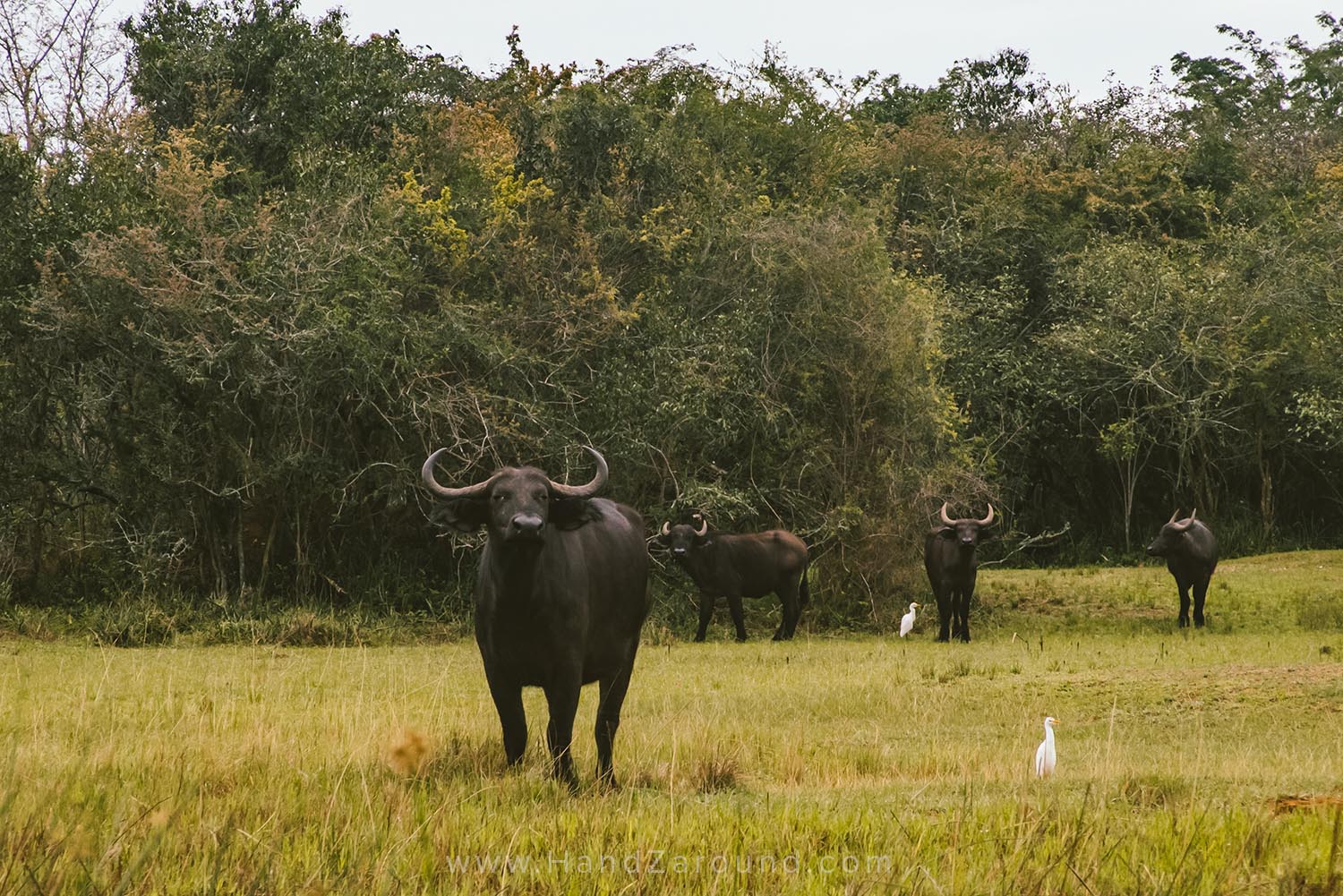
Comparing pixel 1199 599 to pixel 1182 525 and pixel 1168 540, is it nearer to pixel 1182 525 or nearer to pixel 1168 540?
pixel 1168 540

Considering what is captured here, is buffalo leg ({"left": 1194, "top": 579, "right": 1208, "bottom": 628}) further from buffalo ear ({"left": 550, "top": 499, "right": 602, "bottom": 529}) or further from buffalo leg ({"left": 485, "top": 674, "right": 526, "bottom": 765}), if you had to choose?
buffalo leg ({"left": 485, "top": 674, "right": 526, "bottom": 765})

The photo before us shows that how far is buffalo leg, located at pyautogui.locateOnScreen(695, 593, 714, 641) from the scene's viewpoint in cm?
1973

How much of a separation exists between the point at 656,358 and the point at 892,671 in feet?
21.3

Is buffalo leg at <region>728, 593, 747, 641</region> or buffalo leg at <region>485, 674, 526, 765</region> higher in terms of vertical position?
buffalo leg at <region>485, 674, 526, 765</region>

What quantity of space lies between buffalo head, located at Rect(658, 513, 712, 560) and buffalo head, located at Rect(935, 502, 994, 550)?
118 inches

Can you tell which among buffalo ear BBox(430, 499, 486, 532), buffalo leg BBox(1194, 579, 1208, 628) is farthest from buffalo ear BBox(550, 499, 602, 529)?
buffalo leg BBox(1194, 579, 1208, 628)

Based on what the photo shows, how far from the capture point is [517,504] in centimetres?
759

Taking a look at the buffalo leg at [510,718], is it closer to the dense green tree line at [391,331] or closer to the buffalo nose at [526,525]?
the buffalo nose at [526,525]

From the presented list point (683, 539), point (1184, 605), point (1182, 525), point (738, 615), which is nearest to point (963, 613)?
point (738, 615)

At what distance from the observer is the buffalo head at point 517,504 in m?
7.41

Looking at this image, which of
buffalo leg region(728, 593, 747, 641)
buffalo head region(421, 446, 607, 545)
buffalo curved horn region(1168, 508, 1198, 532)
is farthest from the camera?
buffalo curved horn region(1168, 508, 1198, 532)

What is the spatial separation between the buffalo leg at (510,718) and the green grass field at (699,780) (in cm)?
10

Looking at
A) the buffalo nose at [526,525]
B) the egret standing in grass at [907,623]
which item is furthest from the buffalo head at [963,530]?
the buffalo nose at [526,525]

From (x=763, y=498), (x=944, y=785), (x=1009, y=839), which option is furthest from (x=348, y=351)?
(x=1009, y=839)
